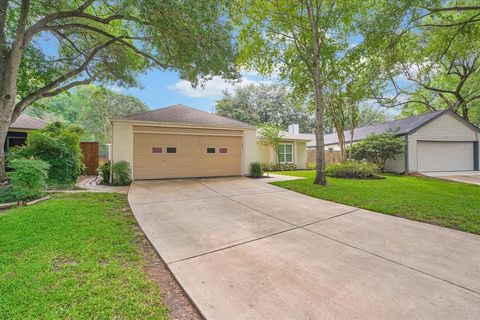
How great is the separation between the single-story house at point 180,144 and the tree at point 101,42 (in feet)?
7.31

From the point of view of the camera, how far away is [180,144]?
33.7ft

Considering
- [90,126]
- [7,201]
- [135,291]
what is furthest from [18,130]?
[90,126]

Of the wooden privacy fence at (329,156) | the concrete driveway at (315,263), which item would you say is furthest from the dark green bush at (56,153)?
the wooden privacy fence at (329,156)

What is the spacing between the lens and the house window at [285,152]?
53.5 ft

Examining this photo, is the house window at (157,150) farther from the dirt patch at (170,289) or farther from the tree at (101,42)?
the dirt patch at (170,289)

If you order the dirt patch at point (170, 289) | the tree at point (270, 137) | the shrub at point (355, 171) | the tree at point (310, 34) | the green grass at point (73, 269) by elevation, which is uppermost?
the tree at point (310, 34)

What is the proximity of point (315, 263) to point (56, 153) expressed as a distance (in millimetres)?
9381

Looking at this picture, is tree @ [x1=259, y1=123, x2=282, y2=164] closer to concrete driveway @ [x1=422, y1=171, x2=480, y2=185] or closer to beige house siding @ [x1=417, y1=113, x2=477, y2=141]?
beige house siding @ [x1=417, y1=113, x2=477, y2=141]

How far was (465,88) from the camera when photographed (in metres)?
17.8

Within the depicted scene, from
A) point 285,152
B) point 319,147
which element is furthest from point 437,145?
point 319,147

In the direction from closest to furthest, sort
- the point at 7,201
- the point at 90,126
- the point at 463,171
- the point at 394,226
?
the point at 394,226
the point at 7,201
the point at 463,171
the point at 90,126

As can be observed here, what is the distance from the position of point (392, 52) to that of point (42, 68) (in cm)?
1535

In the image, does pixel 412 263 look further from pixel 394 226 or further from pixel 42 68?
pixel 42 68

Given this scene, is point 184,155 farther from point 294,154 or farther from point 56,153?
point 294,154
